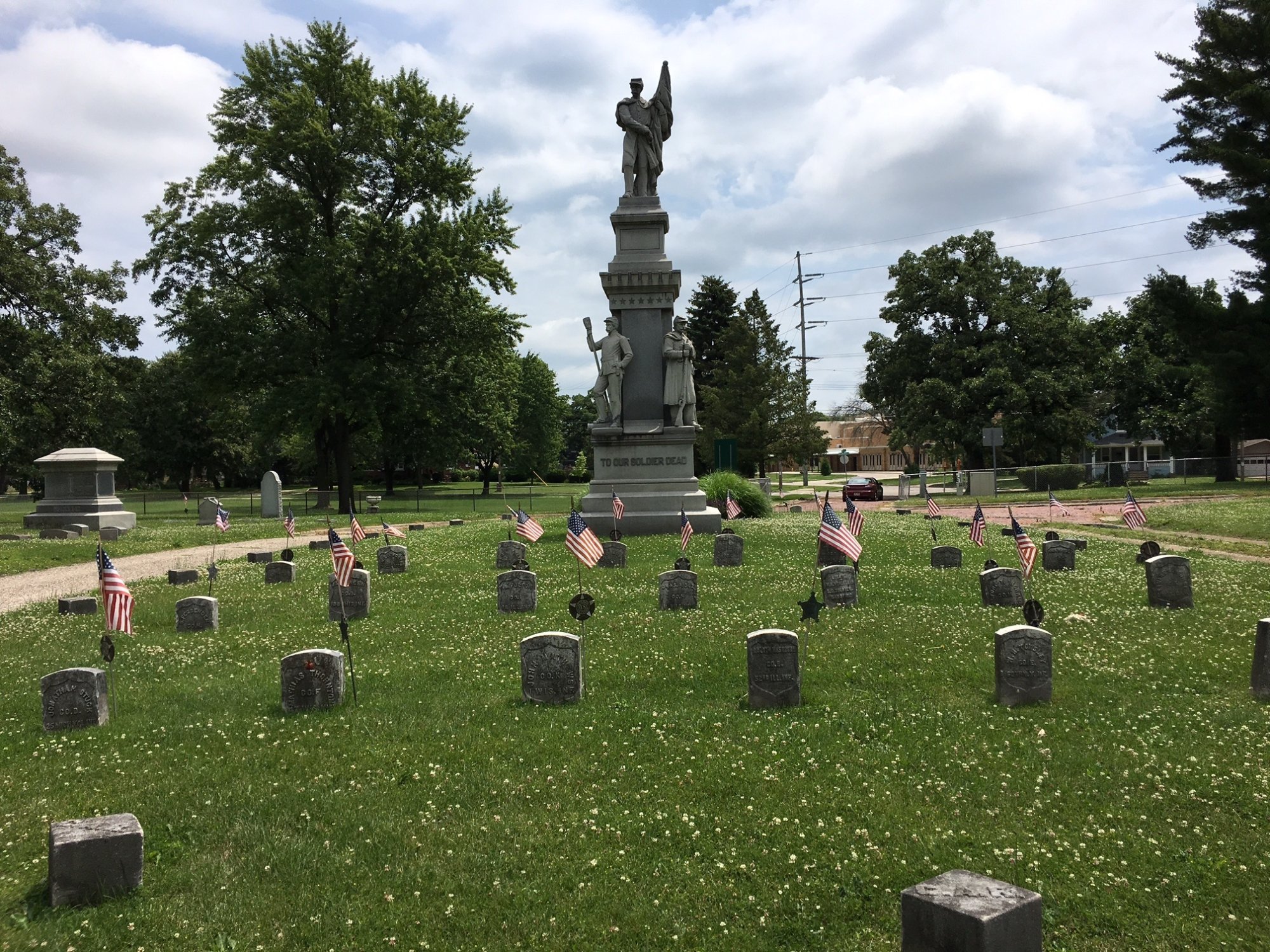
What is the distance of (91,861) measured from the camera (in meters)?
4.91

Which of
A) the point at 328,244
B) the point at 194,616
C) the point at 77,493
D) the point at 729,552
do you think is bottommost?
the point at 194,616

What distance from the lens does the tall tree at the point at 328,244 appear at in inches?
1374

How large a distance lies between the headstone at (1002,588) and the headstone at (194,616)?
10832 millimetres

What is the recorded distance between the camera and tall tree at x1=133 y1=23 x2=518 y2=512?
34.9 meters

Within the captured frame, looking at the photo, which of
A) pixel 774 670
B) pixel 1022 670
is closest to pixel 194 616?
pixel 774 670

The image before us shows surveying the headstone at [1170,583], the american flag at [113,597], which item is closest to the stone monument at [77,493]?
the american flag at [113,597]

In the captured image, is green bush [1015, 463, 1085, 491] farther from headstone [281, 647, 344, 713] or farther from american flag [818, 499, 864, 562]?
headstone [281, 647, 344, 713]

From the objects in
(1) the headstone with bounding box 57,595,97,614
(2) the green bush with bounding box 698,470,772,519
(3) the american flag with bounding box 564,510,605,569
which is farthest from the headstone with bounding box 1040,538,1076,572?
(1) the headstone with bounding box 57,595,97,614

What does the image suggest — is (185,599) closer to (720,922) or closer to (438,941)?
(438,941)

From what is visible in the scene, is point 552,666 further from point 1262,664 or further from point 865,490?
point 865,490

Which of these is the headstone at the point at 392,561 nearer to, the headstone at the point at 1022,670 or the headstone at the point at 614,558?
the headstone at the point at 614,558

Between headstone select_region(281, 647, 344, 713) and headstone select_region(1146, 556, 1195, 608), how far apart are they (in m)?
10.4

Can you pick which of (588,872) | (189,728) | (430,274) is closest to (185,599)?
(189,728)

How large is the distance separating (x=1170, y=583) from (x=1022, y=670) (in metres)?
5.42
